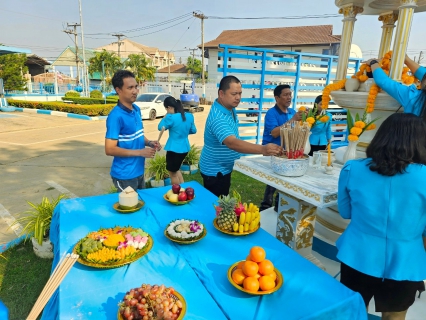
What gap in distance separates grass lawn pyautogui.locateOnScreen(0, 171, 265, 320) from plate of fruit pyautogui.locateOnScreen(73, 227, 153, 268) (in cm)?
130

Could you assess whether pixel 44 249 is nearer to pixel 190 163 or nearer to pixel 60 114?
pixel 190 163

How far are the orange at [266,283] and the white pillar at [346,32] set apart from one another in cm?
284

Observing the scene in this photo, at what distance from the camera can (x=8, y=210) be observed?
4.00 metres

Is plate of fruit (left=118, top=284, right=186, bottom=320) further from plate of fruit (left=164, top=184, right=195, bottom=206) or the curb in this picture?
the curb

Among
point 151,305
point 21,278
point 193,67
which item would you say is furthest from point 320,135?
point 193,67

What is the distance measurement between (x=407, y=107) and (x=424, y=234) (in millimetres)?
1193

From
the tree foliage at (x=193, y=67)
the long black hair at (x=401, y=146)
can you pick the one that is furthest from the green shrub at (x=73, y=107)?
the tree foliage at (x=193, y=67)

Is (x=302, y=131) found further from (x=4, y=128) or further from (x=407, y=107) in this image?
(x=4, y=128)

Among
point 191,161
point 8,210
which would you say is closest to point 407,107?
point 191,161

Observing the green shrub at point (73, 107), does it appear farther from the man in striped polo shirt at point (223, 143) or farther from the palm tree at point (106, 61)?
the palm tree at point (106, 61)

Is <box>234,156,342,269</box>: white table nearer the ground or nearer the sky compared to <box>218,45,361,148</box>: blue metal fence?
nearer the ground

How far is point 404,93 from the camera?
88.0 inches

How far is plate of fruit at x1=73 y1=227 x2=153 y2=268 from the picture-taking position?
145 cm

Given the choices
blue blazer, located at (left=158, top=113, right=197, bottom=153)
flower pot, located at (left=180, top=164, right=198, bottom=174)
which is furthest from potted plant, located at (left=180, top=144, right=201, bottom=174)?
blue blazer, located at (left=158, top=113, right=197, bottom=153)
